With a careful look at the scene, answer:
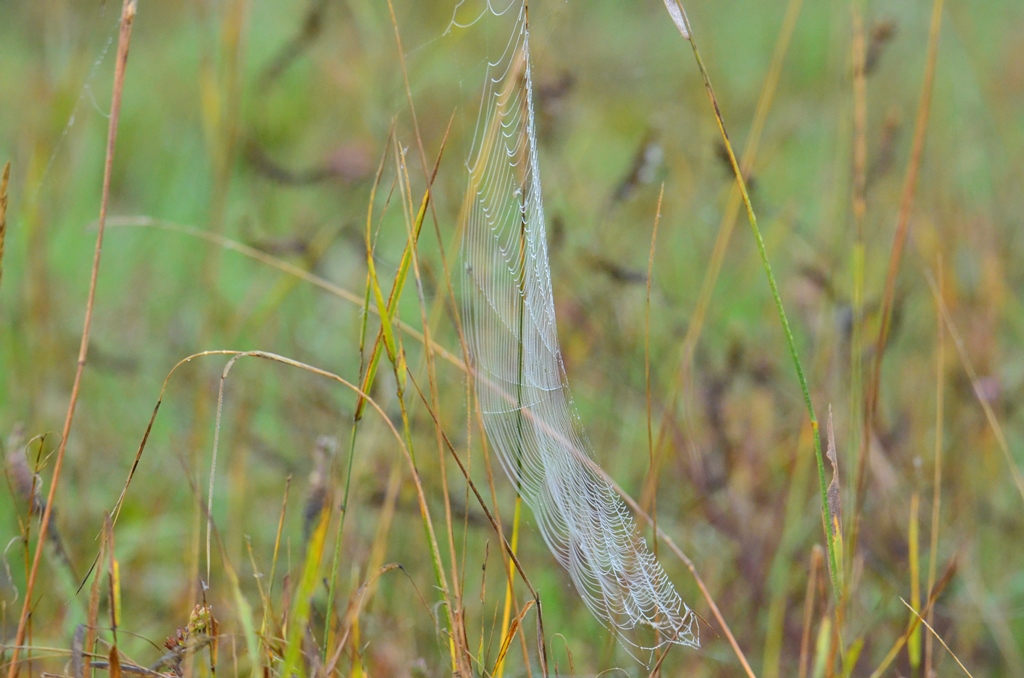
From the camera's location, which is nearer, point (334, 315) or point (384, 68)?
point (384, 68)

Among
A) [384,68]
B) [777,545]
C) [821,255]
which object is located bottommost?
[777,545]

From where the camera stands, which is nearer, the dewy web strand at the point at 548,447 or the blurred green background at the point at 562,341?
the dewy web strand at the point at 548,447

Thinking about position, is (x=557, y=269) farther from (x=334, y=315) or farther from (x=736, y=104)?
(x=736, y=104)

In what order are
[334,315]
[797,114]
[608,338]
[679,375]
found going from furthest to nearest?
[797,114] < [334,315] < [608,338] < [679,375]

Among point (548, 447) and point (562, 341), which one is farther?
point (562, 341)

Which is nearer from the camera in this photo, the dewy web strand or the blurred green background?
the dewy web strand

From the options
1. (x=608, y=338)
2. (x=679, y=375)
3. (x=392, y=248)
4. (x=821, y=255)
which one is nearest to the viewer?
(x=679, y=375)

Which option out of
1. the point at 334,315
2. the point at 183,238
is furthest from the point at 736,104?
the point at 183,238

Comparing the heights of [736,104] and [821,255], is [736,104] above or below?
above
